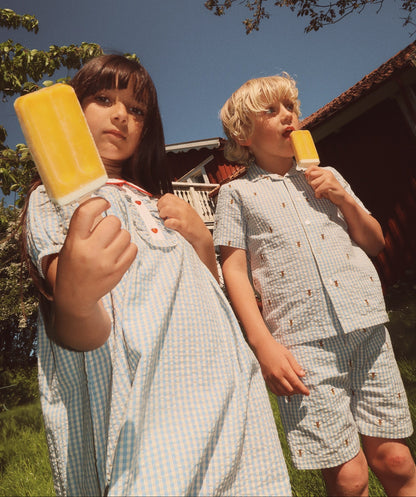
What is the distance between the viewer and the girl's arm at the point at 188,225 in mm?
1397

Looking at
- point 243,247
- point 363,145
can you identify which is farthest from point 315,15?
point 243,247

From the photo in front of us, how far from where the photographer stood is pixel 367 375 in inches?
60.2

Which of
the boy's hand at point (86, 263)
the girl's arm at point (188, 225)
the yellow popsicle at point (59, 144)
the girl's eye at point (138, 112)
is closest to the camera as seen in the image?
the boy's hand at point (86, 263)

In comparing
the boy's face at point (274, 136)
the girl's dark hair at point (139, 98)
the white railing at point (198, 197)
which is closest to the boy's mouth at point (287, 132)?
the boy's face at point (274, 136)

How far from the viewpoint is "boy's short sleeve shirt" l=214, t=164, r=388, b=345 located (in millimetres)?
1560

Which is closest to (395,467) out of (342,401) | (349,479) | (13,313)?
(349,479)

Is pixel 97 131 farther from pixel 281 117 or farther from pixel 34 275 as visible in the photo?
pixel 281 117

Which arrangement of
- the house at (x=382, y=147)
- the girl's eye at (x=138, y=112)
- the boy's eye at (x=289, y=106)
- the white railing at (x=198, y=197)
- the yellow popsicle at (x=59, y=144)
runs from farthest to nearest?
the white railing at (x=198, y=197) → the house at (x=382, y=147) → the boy's eye at (x=289, y=106) → the girl's eye at (x=138, y=112) → the yellow popsicle at (x=59, y=144)

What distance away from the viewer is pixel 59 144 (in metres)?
1.01

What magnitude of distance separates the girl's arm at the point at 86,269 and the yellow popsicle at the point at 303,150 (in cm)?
126

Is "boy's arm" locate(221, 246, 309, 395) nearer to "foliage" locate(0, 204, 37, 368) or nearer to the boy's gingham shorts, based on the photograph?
the boy's gingham shorts

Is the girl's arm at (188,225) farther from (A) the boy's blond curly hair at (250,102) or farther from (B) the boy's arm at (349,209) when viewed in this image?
(A) the boy's blond curly hair at (250,102)

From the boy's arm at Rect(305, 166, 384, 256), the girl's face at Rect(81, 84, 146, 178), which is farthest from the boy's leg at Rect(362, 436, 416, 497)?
the girl's face at Rect(81, 84, 146, 178)

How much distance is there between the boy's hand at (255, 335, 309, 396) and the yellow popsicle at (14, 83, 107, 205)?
37.5 inches
